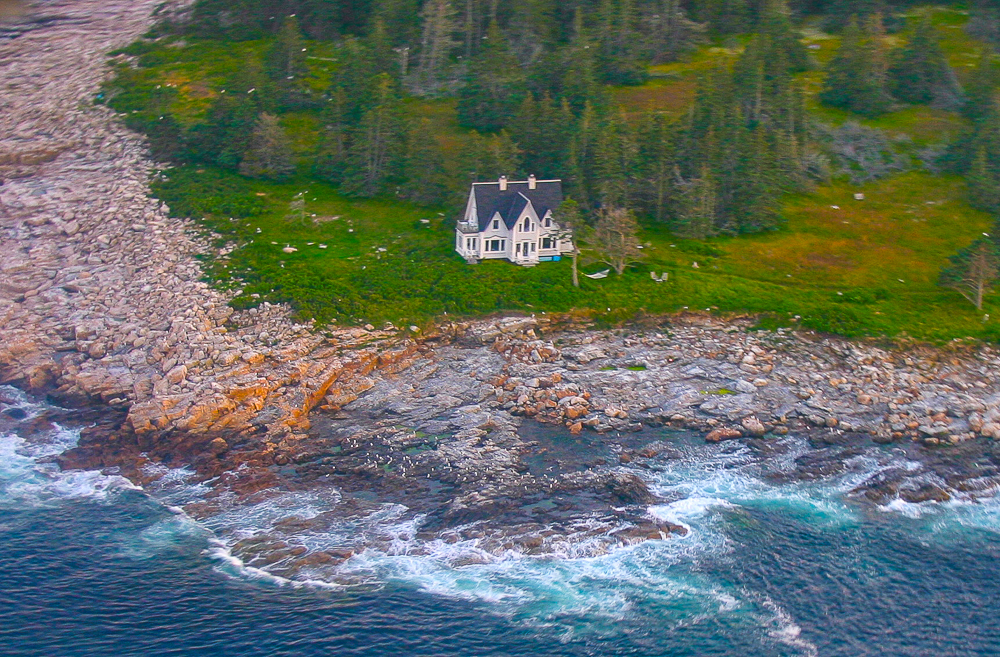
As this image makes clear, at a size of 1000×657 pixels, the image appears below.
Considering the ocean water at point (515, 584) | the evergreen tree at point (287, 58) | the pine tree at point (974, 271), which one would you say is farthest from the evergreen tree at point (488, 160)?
the ocean water at point (515, 584)

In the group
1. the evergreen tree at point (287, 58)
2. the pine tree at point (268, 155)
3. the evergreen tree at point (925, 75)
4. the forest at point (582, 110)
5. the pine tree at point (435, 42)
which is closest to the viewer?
the forest at point (582, 110)

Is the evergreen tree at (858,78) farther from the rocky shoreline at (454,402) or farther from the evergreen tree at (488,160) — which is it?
the rocky shoreline at (454,402)

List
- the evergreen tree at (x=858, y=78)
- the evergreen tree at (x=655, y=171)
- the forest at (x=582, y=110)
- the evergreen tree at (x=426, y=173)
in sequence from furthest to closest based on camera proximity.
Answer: the evergreen tree at (x=858, y=78)
the evergreen tree at (x=426, y=173)
the evergreen tree at (x=655, y=171)
the forest at (x=582, y=110)

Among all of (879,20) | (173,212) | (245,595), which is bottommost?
(245,595)

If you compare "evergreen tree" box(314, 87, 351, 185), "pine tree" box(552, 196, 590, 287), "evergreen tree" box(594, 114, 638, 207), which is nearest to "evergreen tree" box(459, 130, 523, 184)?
"evergreen tree" box(594, 114, 638, 207)

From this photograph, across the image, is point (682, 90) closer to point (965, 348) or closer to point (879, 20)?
point (879, 20)

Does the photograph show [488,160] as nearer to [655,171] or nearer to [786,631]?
[655,171]

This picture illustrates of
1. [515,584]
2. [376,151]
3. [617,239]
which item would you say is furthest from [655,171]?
[515,584]

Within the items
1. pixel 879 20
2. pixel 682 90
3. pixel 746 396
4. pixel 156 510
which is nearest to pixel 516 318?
pixel 746 396
